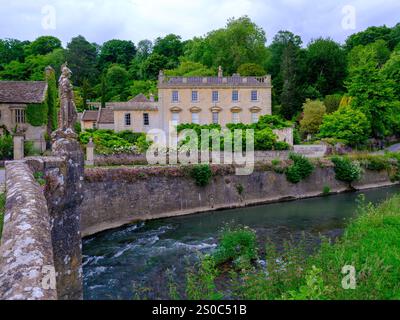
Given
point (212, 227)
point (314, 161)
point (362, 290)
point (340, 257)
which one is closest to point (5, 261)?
point (362, 290)

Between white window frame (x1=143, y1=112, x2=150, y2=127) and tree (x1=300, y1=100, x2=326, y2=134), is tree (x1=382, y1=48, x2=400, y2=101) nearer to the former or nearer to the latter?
tree (x1=300, y1=100, x2=326, y2=134)

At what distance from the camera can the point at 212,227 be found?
24.1 meters

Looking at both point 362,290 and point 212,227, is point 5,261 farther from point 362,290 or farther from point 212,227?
point 212,227

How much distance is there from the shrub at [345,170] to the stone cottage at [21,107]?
88.2ft

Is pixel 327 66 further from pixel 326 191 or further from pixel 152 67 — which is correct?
pixel 326 191

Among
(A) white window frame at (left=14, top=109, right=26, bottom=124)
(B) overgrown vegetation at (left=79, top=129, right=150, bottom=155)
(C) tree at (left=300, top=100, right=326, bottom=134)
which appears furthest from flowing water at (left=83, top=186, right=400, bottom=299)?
(C) tree at (left=300, top=100, right=326, bottom=134)

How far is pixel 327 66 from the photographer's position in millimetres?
71000

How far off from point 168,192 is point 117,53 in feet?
247

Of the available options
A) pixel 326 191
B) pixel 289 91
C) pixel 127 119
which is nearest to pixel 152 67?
pixel 289 91

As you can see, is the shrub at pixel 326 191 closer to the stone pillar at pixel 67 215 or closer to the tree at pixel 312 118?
the tree at pixel 312 118

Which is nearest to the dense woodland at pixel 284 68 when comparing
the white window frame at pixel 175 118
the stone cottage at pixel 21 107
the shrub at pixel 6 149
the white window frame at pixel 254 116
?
the white window frame at pixel 254 116

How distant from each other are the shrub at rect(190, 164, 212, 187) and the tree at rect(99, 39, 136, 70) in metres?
69.8

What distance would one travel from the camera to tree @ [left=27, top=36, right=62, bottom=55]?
85.5 m

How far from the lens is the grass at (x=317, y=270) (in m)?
8.48
